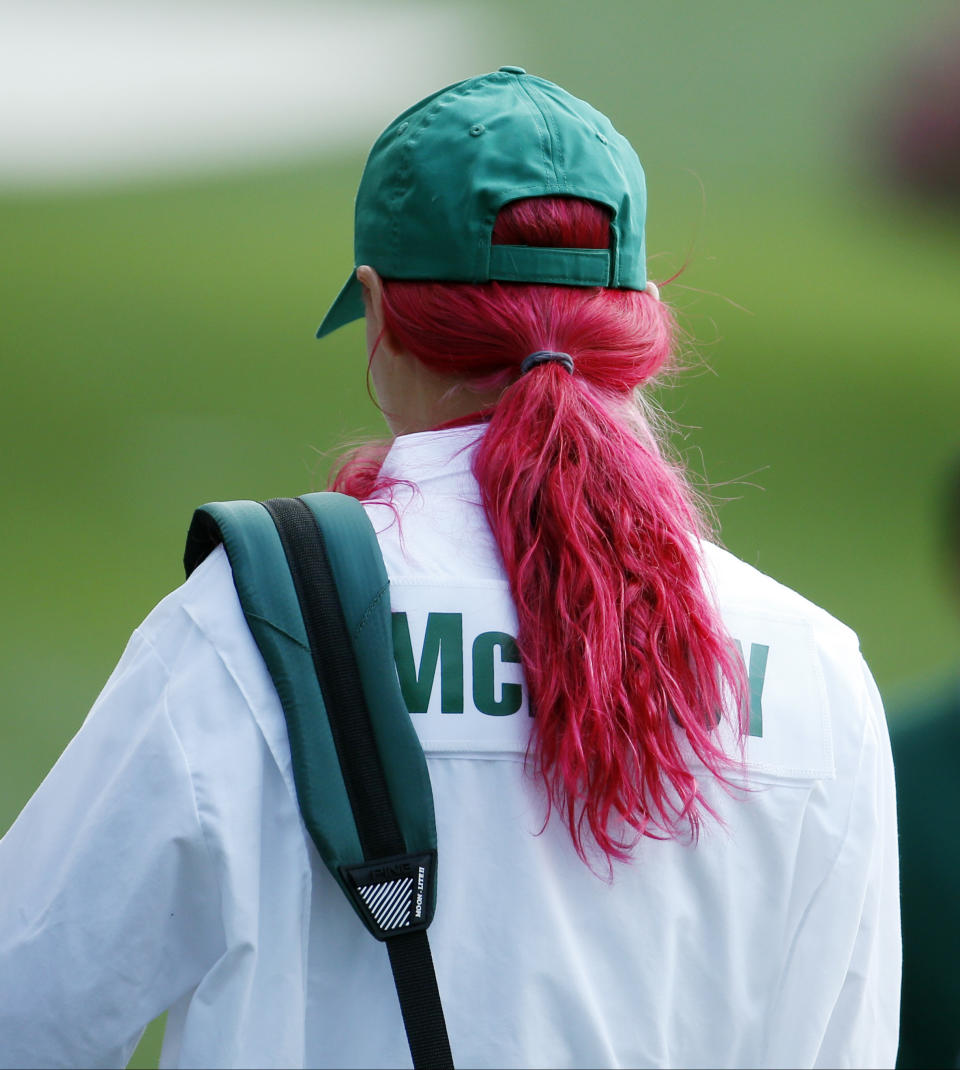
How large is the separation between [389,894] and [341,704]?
12cm

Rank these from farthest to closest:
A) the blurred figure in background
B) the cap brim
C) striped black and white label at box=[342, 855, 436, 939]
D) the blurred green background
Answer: the blurred green background → the blurred figure in background → the cap brim → striped black and white label at box=[342, 855, 436, 939]

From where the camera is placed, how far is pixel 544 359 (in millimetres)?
771

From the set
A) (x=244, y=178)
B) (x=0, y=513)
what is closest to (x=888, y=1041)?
(x=0, y=513)

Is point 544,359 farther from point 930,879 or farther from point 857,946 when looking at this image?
point 930,879

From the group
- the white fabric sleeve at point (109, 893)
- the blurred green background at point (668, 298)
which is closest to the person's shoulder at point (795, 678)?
the white fabric sleeve at point (109, 893)

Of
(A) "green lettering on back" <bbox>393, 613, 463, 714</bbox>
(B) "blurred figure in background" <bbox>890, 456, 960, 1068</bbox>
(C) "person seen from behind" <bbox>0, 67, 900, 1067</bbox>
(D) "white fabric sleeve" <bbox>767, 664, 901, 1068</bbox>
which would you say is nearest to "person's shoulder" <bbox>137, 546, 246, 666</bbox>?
(C) "person seen from behind" <bbox>0, 67, 900, 1067</bbox>

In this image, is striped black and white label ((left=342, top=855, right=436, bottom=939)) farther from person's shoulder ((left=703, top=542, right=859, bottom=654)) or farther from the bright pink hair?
person's shoulder ((left=703, top=542, right=859, bottom=654))

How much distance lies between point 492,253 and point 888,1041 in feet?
2.20

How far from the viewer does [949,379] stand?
242 centimetres

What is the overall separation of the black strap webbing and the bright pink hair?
0.36ft

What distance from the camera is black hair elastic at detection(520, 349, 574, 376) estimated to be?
0.77 m

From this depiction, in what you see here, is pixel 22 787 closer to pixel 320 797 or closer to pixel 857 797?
pixel 320 797

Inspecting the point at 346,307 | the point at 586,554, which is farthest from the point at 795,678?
the point at 346,307

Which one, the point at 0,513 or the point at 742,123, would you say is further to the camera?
the point at 742,123
